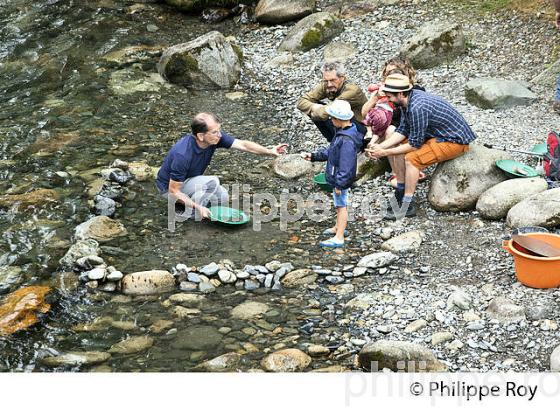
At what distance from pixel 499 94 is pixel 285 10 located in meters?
5.78

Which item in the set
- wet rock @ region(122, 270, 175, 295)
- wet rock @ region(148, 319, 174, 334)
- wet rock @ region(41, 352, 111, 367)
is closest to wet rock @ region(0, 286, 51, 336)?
wet rock @ region(41, 352, 111, 367)

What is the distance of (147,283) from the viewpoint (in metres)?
7.38

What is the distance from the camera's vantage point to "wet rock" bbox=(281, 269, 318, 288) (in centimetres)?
752

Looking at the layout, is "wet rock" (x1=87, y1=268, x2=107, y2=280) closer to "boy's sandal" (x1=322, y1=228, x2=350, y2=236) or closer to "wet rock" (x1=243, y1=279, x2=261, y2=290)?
"wet rock" (x1=243, y1=279, x2=261, y2=290)

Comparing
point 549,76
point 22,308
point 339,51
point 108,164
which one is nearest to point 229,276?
point 22,308

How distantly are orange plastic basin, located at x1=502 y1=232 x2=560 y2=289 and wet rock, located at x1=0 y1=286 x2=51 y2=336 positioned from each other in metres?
4.23

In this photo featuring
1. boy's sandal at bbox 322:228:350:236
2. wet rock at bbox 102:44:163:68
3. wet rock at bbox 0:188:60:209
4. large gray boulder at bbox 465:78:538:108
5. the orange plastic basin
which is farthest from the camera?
wet rock at bbox 102:44:163:68

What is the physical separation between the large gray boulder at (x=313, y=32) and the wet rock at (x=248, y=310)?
7.44 metres

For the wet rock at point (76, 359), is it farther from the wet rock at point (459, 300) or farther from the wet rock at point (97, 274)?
the wet rock at point (459, 300)

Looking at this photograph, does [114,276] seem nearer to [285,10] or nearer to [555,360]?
[555,360]

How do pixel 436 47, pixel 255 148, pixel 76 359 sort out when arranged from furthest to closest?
pixel 436 47 → pixel 255 148 → pixel 76 359

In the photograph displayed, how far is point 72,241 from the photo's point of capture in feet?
27.2

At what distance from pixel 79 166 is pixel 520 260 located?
5994 millimetres

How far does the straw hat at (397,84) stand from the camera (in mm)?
8109
